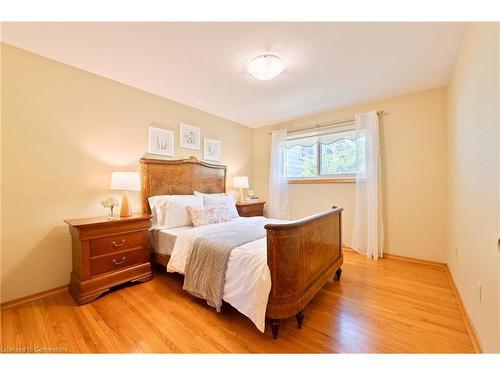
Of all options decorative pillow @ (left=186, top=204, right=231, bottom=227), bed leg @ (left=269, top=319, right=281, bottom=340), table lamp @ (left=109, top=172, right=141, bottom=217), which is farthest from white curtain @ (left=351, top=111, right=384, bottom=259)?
table lamp @ (left=109, top=172, right=141, bottom=217)

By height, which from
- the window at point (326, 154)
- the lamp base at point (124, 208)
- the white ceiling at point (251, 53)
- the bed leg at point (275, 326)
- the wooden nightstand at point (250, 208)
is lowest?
the bed leg at point (275, 326)

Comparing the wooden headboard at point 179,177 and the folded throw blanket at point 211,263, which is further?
the wooden headboard at point 179,177

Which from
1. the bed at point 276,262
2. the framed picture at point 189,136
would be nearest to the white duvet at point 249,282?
the bed at point 276,262

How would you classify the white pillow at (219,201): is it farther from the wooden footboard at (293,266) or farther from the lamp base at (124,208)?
the wooden footboard at (293,266)

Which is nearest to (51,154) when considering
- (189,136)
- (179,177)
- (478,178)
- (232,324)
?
(179,177)

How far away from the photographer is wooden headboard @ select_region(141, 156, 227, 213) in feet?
8.99

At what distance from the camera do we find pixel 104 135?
2.41 m

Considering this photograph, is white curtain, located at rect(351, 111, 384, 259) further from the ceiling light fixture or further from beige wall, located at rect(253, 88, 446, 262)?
the ceiling light fixture

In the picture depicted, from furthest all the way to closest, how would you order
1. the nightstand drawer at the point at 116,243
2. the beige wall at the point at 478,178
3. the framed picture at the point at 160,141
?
the framed picture at the point at 160,141, the nightstand drawer at the point at 116,243, the beige wall at the point at 478,178

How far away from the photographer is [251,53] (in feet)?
6.35

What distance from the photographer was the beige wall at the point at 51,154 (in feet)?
6.07

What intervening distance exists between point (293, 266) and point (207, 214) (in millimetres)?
1407

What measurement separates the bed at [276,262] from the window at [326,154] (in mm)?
1332

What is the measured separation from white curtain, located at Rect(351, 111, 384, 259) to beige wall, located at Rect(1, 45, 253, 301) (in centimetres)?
314
